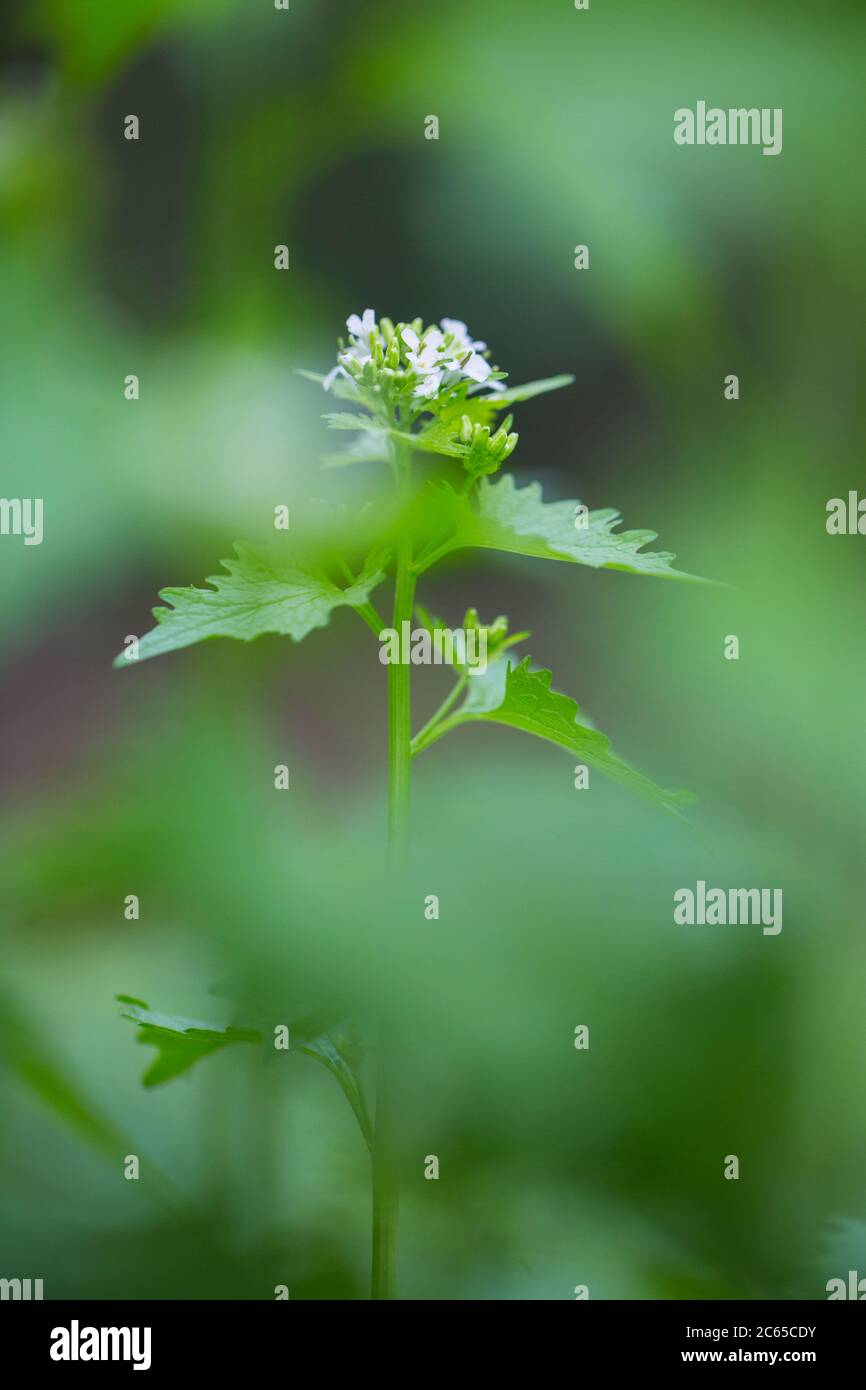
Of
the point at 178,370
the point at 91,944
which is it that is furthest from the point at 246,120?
the point at 91,944

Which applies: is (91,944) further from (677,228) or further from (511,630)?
(677,228)

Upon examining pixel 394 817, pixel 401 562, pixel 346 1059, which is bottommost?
pixel 346 1059

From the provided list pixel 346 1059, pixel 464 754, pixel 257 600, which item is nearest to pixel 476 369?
pixel 257 600

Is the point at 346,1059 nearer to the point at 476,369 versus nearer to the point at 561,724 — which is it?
the point at 561,724

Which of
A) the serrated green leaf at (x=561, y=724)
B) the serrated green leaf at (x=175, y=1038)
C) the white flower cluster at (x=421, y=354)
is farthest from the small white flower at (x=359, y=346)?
the serrated green leaf at (x=175, y=1038)

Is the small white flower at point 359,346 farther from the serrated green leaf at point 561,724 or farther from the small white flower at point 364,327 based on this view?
the serrated green leaf at point 561,724

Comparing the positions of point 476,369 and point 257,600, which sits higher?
point 476,369

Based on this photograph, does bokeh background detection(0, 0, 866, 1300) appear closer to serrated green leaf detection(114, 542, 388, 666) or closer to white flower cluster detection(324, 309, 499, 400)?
serrated green leaf detection(114, 542, 388, 666)

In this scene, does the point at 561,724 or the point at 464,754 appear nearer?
the point at 561,724
